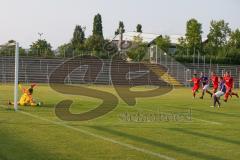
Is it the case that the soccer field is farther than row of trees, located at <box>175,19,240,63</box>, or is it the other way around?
row of trees, located at <box>175,19,240,63</box>

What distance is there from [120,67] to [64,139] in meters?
49.0

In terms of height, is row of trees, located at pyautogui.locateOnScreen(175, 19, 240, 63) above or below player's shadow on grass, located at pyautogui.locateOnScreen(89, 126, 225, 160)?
above

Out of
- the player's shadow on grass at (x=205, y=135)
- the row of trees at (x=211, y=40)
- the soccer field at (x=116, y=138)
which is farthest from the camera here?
Result: the row of trees at (x=211, y=40)

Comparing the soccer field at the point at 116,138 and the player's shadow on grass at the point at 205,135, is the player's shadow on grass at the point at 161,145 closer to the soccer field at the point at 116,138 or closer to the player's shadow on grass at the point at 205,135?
the soccer field at the point at 116,138

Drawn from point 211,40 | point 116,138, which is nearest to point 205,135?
point 116,138

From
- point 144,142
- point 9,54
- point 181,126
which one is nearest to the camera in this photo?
point 144,142

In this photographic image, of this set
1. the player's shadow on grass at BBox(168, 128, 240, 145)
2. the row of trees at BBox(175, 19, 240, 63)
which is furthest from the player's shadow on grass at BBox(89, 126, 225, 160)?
the row of trees at BBox(175, 19, 240, 63)

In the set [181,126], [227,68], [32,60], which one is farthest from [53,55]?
[181,126]

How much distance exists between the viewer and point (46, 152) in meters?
9.70

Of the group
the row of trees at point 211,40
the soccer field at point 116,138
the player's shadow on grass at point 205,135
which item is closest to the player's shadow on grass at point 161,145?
the soccer field at point 116,138

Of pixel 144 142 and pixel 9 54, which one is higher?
pixel 9 54

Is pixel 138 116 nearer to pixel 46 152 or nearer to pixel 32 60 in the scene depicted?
pixel 46 152

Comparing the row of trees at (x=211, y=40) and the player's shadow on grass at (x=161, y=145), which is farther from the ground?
the row of trees at (x=211, y=40)

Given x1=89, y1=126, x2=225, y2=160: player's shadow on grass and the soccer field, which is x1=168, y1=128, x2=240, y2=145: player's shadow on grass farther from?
x1=89, y1=126, x2=225, y2=160: player's shadow on grass
